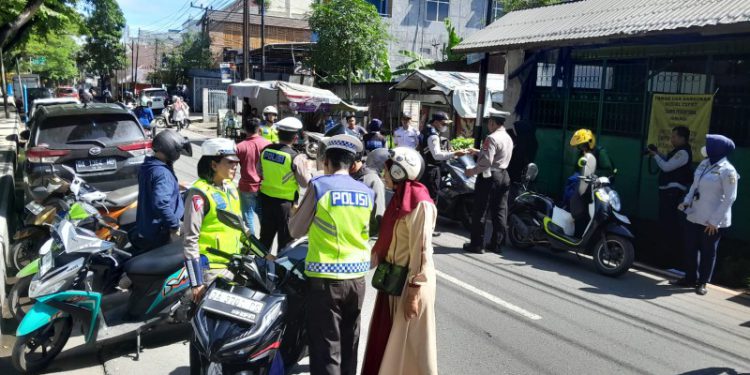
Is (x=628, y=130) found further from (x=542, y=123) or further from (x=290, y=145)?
(x=290, y=145)

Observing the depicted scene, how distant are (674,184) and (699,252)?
1157mm

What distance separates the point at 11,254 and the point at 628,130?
9.31 m

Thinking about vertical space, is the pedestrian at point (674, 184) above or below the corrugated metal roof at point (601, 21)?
below

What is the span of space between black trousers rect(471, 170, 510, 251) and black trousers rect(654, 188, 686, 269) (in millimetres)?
2097

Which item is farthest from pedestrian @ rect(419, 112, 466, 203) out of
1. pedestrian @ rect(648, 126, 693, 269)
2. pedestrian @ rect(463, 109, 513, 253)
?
pedestrian @ rect(648, 126, 693, 269)

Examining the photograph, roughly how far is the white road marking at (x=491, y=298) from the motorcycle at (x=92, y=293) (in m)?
3.22

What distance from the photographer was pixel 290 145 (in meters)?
6.29

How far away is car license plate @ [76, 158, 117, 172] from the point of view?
8.09m

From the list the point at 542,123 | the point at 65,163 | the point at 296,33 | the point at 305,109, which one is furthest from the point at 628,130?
the point at 296,33

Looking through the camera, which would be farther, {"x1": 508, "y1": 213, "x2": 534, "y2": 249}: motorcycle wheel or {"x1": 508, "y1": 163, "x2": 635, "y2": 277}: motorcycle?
{"x1": 508, "y1": 213, "x2": 534, "y2": 249}: motorcycle wheel

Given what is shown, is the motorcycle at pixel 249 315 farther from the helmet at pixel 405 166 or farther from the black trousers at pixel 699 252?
the black trousers at pixel 699 252

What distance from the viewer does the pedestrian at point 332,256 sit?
11.8 ft

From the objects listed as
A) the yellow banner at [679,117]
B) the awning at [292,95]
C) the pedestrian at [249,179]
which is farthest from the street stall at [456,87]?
the pedestrian at [249,179]

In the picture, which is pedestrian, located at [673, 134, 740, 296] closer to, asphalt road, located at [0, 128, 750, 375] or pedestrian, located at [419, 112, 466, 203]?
asphalt road, located at [0, 128, 750, 375]
